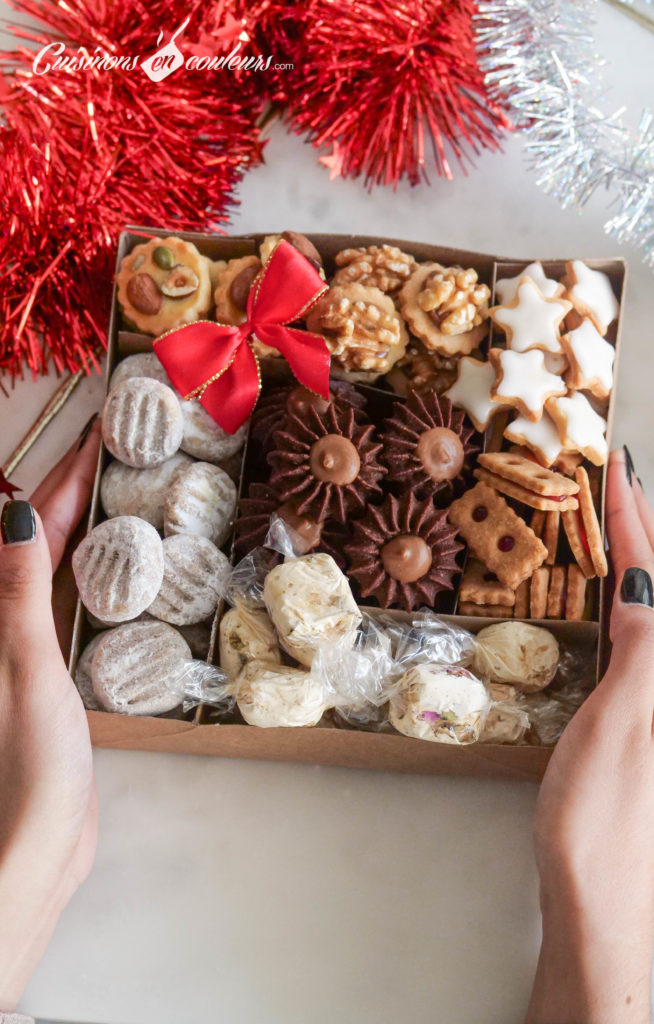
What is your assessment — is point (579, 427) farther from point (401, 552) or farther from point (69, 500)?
point (69, 500)

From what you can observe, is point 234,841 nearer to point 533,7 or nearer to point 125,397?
point 125,397

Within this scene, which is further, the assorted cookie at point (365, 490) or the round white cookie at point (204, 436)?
the round white cookie at point (204, 436)

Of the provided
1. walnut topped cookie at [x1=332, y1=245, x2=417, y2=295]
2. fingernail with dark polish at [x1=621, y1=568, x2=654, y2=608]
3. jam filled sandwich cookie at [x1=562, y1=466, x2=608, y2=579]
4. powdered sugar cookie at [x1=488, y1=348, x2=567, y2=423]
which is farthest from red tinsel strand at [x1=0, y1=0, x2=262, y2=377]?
fingernail with dark polish at [x1=621, y1=568, x2=654, y2=608]

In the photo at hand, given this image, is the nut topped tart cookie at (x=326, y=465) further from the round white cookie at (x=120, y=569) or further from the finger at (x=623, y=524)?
the finger at (x=623, y=524)

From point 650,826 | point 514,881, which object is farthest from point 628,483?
point 514,881

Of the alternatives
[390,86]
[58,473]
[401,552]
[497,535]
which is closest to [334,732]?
[401,552]

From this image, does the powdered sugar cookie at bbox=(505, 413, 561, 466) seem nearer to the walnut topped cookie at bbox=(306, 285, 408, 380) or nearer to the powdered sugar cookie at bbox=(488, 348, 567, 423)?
the powdered sugar cookie at bbox=(488, 348, 567, 423)

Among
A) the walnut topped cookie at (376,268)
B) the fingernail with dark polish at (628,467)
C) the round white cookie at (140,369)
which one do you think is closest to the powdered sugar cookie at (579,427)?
the fingernail with dark polish at (628,467)

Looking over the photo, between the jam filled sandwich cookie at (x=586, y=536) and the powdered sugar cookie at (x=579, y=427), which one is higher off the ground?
the powdered sugar cookie at (x=579, y=427)
